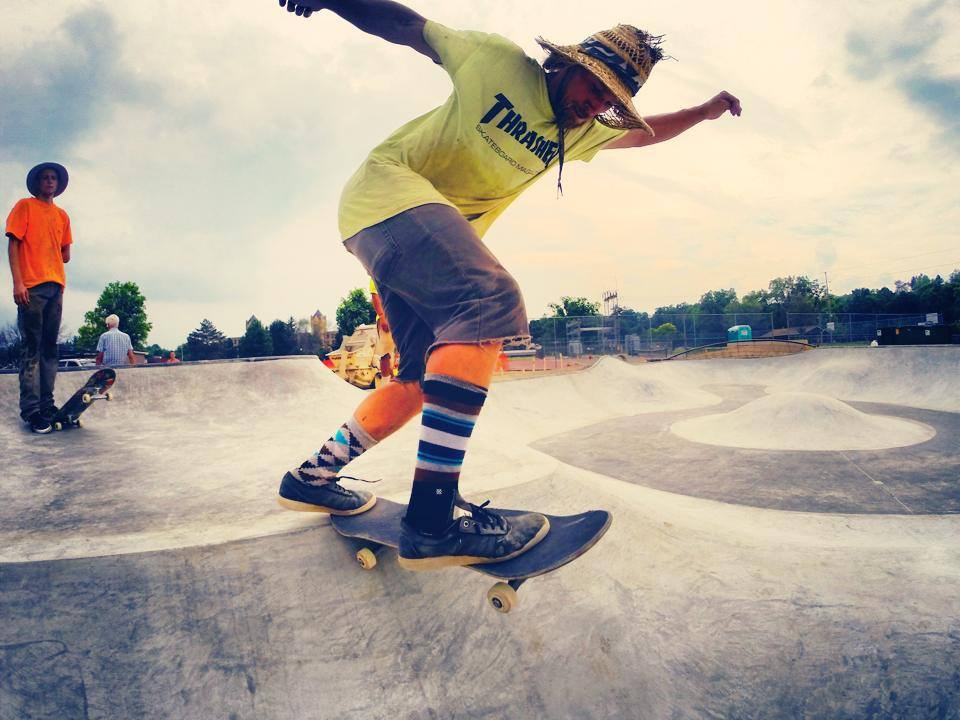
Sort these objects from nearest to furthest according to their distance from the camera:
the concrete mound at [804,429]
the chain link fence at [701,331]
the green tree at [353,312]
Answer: the concrete mound at [804,429], the chain link fence at [701,331], the green tree at [353,312]

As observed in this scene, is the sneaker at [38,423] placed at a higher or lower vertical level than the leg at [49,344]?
lower

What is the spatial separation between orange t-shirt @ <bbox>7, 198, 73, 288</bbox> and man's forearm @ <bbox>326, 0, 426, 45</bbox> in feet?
13.0

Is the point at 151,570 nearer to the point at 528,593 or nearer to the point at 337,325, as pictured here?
the point at 528,593

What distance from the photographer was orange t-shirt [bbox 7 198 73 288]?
13.8ft

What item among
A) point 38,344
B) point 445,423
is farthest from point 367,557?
point 38,344

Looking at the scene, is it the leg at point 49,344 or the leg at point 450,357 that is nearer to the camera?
the leg at point 450,357

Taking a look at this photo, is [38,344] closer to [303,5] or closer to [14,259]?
[14,259]

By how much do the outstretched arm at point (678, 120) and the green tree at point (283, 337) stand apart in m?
59.3

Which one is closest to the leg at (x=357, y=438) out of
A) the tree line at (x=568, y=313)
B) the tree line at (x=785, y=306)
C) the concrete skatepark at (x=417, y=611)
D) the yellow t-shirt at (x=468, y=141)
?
the concrete skatepark at (x=417, y=611)

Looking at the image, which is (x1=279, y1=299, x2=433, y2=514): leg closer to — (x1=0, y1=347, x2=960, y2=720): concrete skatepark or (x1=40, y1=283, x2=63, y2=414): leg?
(x1=0, y1=347, x2=960, y2=720): concrete skatepark

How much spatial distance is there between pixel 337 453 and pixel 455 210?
105 cm

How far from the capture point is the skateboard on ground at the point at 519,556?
1.66m

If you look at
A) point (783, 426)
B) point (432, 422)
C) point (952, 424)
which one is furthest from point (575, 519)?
point (952, 424)

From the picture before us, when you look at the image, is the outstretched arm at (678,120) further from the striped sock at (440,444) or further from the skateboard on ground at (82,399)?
the skateboard on ground at (82,399)
